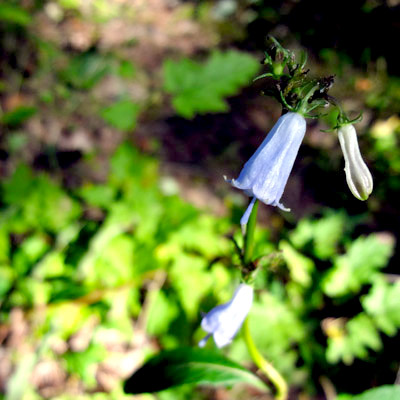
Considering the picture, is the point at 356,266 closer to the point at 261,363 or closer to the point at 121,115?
the point at 261,363

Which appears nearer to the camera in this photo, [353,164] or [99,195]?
[353,164]

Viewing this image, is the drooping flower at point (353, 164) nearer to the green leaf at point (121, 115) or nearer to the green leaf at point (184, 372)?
the green leaf at point (184, 372)

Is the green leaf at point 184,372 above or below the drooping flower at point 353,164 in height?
below

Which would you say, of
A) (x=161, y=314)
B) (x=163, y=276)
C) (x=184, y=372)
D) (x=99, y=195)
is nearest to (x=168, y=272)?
(x=163, y=276)

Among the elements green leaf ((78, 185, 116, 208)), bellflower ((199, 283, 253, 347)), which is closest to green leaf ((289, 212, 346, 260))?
bellflower ((199, 283, 253, 347))

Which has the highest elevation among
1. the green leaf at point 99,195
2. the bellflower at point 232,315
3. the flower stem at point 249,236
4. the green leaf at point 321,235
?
the flower stem at point 249,236

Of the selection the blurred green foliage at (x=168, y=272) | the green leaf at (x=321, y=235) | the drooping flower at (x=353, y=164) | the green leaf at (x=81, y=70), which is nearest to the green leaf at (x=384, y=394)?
the blurred green foliage at (x=168, y=272)

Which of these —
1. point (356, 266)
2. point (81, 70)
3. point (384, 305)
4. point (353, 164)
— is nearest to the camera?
point (353, 164)
